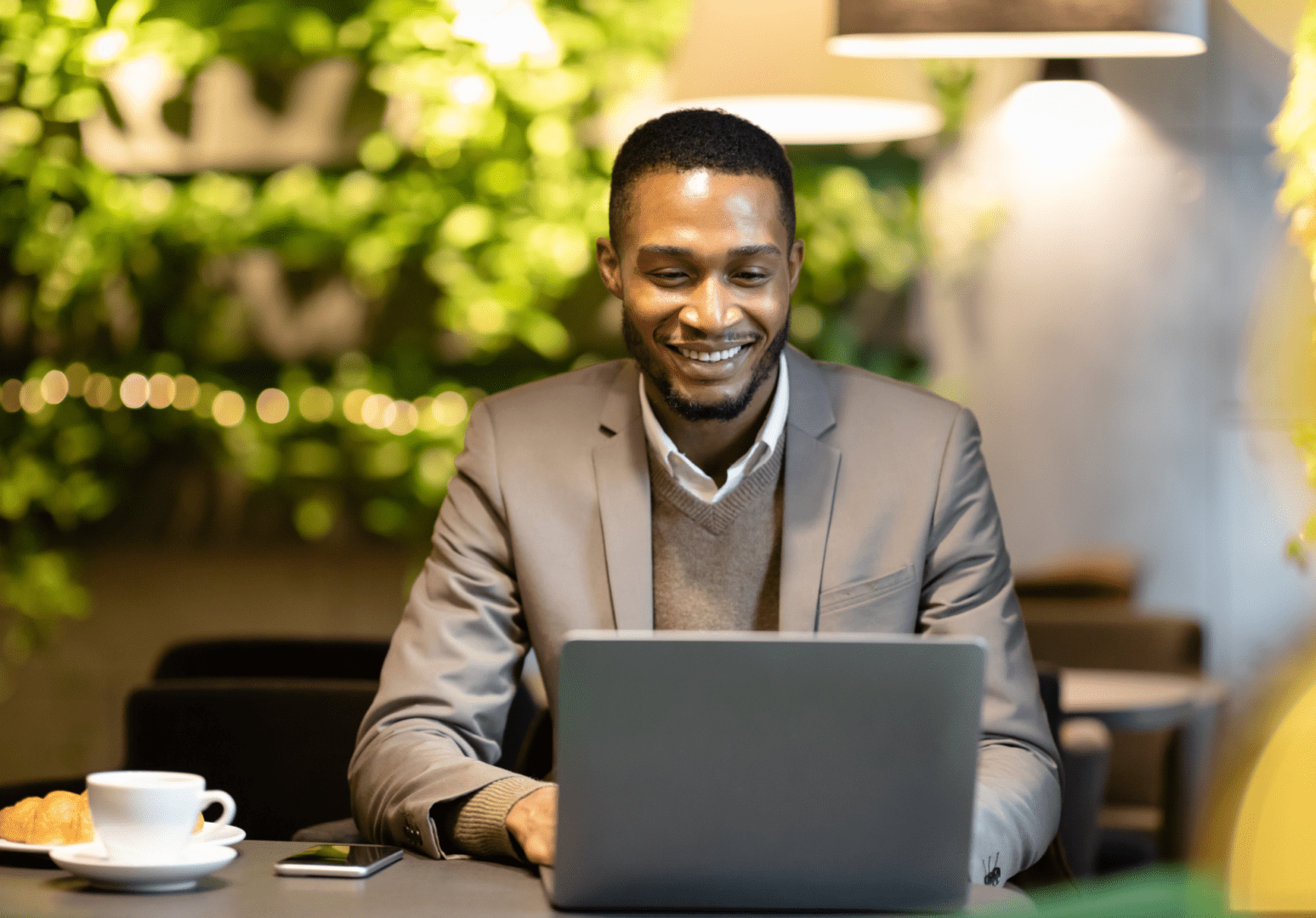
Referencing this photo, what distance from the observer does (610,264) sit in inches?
75.9

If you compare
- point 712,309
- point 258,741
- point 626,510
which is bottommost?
point 258,741

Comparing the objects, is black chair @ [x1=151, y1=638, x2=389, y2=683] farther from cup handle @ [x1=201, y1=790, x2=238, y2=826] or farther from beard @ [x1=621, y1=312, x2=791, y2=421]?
cup handle @ [x1=201, y1=790, x2=238, y2=826]

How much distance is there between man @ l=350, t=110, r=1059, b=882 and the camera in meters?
1.74

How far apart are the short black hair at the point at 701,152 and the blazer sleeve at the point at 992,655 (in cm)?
40

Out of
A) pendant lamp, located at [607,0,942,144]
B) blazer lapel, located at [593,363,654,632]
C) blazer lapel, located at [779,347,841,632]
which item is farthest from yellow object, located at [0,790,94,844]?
pendant lamp, located at [607,0,942,144]

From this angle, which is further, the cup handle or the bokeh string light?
the bokeh string light

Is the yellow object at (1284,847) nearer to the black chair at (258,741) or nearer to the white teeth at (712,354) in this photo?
the white teeth at (712,354)

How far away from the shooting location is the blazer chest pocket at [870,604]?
1.75 metres

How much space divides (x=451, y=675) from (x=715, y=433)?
47 cm

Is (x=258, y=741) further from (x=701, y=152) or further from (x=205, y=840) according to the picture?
(x=701, y=152)

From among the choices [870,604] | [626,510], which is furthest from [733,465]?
[870,604]

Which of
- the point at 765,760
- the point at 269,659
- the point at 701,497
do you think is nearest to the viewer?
the point at 765,760

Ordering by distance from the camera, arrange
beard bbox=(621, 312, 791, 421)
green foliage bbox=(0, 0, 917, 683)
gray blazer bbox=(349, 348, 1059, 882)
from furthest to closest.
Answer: green foliage bbox=(0, 0, 917, 683), beard bbox=(621, 312, 791, 421), gray blazer bbox=(349, 348, 1059, 882)

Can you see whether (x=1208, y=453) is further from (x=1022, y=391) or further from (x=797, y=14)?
(x=797, y=14)
